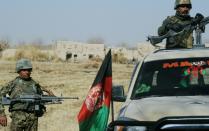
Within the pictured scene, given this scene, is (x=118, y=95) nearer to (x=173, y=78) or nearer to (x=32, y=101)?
(x=173, y=78)

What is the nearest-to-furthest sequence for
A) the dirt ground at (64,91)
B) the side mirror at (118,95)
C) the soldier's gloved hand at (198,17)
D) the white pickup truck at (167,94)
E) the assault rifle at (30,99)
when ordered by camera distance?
the white pickup truck at (167,94) → the side mirror at (118,95) → the assault rifle at (30,99) → the soldier's gloved hand at (198,17) → the dirt ground at (64,91)

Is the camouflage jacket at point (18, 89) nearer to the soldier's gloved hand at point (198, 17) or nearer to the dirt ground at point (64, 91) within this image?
the dirt ground at point (64, 91)

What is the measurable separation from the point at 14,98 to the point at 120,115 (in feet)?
11.2

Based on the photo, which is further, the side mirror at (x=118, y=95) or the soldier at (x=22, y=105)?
the soldier at (x=22, y=105)

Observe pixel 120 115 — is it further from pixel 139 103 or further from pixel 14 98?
pixel 14 98

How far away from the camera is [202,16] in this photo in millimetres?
9812

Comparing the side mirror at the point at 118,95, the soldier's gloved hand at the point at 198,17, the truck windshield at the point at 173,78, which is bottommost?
the side mirror at the point at 118,95

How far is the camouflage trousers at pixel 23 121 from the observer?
925cm

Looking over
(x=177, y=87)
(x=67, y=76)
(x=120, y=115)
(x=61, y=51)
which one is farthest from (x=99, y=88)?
(x=61, y=51)

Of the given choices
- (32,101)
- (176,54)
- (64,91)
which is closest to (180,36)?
(176,54)

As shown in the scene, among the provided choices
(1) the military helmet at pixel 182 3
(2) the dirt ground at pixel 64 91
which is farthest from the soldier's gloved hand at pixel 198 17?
(2) the dirt ground at pixel 64 91

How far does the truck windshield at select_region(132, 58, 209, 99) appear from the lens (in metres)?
6.88

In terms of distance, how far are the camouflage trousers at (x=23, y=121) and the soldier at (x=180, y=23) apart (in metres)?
2.32

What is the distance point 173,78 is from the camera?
7117mm
